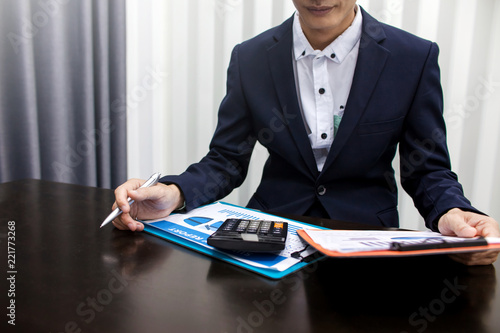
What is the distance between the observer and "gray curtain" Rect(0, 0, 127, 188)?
1.35 metres

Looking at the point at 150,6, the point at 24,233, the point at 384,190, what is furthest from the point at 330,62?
the point at 150,6

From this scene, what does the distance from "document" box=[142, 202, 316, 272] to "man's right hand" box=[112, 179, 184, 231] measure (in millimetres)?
23

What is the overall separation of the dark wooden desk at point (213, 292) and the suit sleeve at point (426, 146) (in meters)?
0.30

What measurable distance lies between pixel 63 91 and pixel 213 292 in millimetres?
1327

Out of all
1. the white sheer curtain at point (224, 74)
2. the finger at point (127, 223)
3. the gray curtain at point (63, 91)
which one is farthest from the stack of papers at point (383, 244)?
the gray curtain at point (63, 91)

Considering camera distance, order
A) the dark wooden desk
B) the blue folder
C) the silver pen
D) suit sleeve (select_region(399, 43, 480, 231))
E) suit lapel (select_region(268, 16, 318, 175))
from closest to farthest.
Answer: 1. the dark wooden desk
2. the blue folder
3. the silver pen
4. suit sleeve (select_region(399, 43, 480, 231))
5. suit lapel (select_region(268, 16, 318, 175))

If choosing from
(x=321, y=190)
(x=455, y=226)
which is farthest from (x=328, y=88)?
(x=455, y=226)

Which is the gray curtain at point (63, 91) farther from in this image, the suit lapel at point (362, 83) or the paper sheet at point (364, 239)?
the paper sheet at point (364, 239)

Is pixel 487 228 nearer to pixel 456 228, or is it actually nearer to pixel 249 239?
pixel 456 228

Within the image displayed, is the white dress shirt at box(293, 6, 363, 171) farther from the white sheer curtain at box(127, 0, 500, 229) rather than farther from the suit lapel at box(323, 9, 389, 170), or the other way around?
the white sheer curtain at box(127, 0, 500, 229)

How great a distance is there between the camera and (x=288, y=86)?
38.6 inches

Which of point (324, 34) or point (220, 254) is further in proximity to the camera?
point (324, 34)

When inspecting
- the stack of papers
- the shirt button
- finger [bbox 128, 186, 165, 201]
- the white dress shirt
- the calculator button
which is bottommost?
the shirt button

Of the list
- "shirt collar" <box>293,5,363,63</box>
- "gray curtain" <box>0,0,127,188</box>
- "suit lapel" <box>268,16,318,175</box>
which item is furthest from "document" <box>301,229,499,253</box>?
"gray curtain" <box>0,0,127,188</box>
